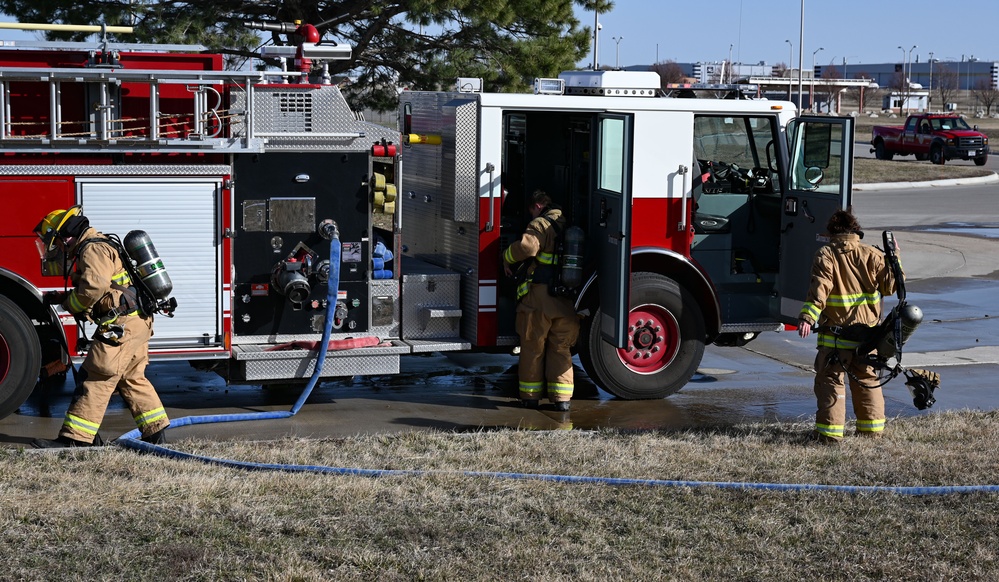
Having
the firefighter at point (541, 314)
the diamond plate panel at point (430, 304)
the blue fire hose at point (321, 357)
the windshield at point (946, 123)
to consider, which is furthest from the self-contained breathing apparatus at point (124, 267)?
the windshield at point (946, 123)

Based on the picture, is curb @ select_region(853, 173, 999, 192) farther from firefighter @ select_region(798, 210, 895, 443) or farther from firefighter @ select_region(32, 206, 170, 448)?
firefighter @ select_region(32, 206, 170, 448)

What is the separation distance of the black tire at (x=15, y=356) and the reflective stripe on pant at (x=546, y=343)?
317 cm

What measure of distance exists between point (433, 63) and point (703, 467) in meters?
11.7

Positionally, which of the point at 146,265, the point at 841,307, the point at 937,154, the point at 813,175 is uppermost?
the point at 937,154

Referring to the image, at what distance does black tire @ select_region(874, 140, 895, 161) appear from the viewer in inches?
1601

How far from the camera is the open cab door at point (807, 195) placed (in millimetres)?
8578

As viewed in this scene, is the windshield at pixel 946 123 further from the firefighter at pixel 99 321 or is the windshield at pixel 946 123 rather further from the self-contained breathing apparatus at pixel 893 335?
the firefighter at pixel 99 321

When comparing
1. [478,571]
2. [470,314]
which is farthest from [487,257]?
[478,571]

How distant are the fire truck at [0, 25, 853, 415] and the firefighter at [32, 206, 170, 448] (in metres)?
0.51

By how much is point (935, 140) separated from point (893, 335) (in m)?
33.4

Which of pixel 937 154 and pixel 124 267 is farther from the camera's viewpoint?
pixel 937 154

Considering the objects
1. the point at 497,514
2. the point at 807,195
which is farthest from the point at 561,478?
the point at 807,195

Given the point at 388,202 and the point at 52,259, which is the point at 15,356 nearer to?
the point at 52,259

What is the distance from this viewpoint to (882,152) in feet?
134
